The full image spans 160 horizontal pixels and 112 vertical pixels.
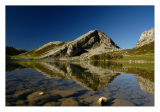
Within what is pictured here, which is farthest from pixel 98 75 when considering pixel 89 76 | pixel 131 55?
pixel 131 55

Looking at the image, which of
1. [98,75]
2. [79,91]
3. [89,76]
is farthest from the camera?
[98,75]

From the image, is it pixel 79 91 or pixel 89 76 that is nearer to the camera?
pixel 79 91

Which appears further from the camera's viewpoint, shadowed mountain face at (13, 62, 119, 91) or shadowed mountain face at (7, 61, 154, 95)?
shadowed mountain face at (13, 62, 119, 91)

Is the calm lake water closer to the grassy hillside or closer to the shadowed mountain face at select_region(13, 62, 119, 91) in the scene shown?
the shadowed mountain face at select_region(13, 62, 119, 91)

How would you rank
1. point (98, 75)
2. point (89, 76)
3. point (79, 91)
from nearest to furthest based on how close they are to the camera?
point (79, 91) → point (89, 76) → point (98, 75)

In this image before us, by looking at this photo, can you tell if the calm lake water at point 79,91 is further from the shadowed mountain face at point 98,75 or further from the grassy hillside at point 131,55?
the grassy hillside at point 131,55

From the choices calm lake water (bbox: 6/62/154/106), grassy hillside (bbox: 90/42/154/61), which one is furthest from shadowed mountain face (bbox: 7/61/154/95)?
grassy hillside (bbox: 90/42/154/61)

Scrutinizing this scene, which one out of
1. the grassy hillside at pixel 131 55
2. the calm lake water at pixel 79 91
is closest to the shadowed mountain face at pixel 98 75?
the calm lake water at pixel 79 91

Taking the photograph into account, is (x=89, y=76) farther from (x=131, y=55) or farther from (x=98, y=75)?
(x=131, y=55)
